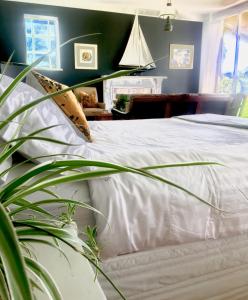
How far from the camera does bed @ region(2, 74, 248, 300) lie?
0.98 metres

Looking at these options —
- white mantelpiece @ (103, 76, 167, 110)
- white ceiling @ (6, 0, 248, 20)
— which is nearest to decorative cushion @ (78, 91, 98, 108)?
white mantelpiece @ (103, 76, 167, 110)

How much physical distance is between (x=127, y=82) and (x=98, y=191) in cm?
554

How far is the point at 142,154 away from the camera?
1.17 m

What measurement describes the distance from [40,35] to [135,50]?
6.38 ft

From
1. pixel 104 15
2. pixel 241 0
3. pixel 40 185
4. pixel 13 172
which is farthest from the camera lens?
pixel 104 15

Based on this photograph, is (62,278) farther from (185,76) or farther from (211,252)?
(185,76)

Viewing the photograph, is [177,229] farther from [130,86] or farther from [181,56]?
[181,56]

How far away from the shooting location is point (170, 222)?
1060 mm

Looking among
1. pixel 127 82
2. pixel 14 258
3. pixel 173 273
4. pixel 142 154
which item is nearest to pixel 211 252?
pixel 173 273

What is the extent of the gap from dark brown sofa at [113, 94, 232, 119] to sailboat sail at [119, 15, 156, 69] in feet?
7.63

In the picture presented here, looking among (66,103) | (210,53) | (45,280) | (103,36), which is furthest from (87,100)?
(45,280)

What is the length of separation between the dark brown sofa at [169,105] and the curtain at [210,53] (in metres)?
2.73

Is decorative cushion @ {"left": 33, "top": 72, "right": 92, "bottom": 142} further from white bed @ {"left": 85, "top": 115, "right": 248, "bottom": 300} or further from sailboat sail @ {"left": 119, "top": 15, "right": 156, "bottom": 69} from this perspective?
sailboat sail @ {"left": 119, "top": 15, "right": 156, "bottom": 69}

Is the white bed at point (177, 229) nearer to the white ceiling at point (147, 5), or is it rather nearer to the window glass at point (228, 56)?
the white ceiling at point (147, 5)
